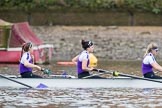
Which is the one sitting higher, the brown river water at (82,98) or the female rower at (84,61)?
the female rower at (84,61)

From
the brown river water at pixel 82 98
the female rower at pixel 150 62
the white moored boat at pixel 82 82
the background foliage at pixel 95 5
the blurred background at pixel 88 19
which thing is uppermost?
the background foliage at pixel 95 5

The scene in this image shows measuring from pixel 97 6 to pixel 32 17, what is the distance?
3.72 meters

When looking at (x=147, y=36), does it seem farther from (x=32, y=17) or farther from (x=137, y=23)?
(x=32, y=17)

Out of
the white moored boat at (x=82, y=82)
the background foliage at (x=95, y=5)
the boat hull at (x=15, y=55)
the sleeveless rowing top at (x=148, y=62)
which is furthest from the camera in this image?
the background foliage at (x=95, y=5)

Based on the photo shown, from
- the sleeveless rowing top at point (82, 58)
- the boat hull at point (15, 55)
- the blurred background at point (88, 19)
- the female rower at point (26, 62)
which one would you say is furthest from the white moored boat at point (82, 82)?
the blurred background at point (88, 19)

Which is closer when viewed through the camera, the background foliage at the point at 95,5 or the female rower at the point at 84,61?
the female rower at the point at 84,61

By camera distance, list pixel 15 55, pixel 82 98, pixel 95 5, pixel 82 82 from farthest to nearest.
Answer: pixel 95 5 → pixel 15 55 → pixel 82 82 → pixel 82 98

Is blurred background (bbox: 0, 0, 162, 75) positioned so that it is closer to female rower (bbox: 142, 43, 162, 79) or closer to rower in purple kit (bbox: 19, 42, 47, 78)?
female rower (bbox: 142, 43, 162, 79)

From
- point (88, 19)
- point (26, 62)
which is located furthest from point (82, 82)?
point (88, 19)

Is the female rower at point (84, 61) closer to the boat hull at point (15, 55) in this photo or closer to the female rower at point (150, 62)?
the female rower at point (150, 62)

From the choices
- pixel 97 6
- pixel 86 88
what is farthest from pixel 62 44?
pixel 86 88

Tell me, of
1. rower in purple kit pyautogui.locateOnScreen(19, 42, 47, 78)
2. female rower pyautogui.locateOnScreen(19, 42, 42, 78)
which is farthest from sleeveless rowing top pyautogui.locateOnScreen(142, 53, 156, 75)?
female rower pyautogui.locateOnScreen(19, 42, 42, 78)

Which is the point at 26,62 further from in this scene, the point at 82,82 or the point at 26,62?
the point at 82,82

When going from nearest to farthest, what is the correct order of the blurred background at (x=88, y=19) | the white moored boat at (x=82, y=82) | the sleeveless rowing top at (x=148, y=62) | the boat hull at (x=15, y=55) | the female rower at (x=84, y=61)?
the white moored boat at (x=82, y=82) < the female rower at (x=84, y=61) < the sleeveless rowing top at (x=148, y=62) < the boat hull at (x=15, y=55) < the blurred background at (x=88, y=19)
